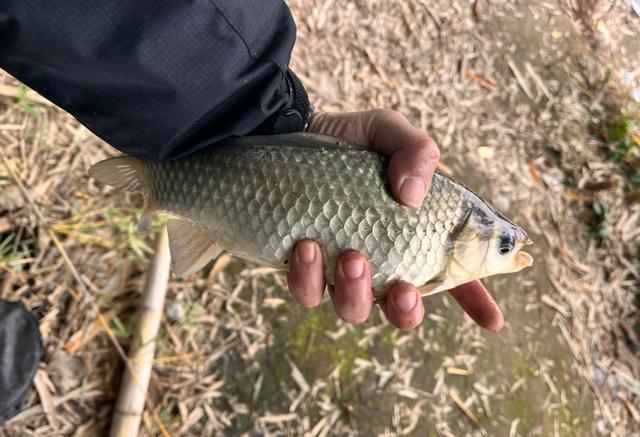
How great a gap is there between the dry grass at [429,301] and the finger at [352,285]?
3.62ft

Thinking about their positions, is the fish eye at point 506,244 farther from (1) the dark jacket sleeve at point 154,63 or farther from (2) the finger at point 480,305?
(1) the dark jacket sleeve at point 154,63

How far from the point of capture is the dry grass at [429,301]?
2232mm

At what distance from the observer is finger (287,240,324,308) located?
1.39 meters

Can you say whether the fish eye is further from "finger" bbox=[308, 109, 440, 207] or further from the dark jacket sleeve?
the dark jacket sleeve

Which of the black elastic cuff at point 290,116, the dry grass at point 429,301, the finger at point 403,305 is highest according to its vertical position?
the black elastic cuff at point 290,116

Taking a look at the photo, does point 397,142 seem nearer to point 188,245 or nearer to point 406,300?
point 406,300

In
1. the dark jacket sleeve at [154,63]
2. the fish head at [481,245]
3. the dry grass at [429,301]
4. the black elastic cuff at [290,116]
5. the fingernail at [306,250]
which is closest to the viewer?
the dark jacket sleeve at [154,63]

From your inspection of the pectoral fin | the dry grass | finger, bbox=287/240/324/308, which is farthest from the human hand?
the dry grass

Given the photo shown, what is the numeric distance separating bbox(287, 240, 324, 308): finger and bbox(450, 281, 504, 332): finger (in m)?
0.68

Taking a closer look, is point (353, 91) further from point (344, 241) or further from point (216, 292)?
point (344, 241)

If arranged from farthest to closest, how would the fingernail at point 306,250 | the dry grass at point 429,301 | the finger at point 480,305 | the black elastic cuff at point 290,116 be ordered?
the dry grass at point 429,301 < the finger at point 480,305 < the black elastic cuff at point 290,116 < the fingernail at point 306,250

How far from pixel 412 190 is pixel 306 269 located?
13.0 inches

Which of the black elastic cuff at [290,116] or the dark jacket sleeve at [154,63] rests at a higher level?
the dark jacket sleeve at [154,63]

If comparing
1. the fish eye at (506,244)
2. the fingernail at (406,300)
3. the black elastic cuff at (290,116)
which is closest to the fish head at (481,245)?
the fish eye at (506,244)
